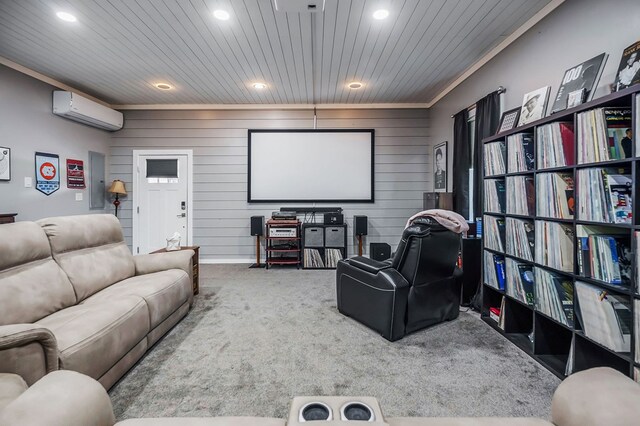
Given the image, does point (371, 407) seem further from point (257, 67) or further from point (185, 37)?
point (257, 67)

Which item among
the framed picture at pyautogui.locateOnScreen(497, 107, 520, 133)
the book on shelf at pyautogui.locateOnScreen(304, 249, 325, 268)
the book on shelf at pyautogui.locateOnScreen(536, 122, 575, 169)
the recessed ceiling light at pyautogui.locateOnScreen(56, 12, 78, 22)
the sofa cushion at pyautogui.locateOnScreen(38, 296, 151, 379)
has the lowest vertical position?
the book on shelf at pyautogui.locateOnScreen(304, 249, 325, 268)

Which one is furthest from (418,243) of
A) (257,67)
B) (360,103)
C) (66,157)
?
(66,157)

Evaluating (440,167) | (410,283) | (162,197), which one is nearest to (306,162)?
(440,167)

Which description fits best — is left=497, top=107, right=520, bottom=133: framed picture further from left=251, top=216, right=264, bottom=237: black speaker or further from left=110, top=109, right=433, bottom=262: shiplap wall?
left=251, top=216, right=264, bottom=237: black speaker

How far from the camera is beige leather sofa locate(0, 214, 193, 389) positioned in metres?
1.26

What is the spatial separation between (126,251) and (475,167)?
12.4 ft

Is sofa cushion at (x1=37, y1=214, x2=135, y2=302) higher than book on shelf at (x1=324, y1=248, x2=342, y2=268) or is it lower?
higher

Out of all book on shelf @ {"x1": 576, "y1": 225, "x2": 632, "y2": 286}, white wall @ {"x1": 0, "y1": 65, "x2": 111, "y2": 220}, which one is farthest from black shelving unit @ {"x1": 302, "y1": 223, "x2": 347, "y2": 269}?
white wall @ {"x1": 0, "y1": 65, "x2": 111, "y2": 220}

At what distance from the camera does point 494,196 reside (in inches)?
101

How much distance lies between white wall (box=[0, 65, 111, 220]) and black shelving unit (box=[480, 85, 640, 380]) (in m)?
5.22

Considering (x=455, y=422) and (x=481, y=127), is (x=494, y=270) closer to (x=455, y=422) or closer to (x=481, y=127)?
(x=481, y=127)

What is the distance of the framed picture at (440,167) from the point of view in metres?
4.46

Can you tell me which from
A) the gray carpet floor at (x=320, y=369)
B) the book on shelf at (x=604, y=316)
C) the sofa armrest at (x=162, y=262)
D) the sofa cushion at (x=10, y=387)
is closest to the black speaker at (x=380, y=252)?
the gray carpet floor at (x=320, y=369)

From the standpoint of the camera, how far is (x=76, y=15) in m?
2.57
